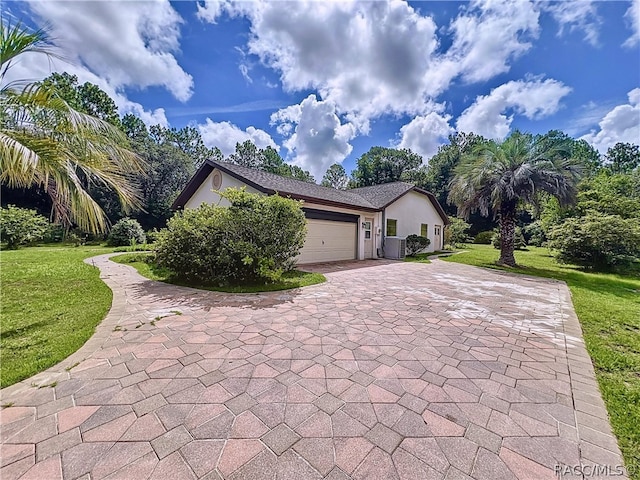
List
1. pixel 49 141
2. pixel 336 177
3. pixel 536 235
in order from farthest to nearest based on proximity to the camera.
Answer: pixel 336 177 → pixel 536 235 → pixel 49 141

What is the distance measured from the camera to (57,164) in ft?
12.6

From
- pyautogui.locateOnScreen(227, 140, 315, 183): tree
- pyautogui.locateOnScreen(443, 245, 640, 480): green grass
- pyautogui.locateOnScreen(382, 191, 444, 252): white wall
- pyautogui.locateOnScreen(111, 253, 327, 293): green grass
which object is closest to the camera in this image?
pyautogui.locateOnScreen(443, 245, 640, 480): green grass

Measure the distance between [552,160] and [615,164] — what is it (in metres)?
42.6

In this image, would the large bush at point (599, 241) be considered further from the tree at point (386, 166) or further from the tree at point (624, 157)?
the tree at point (624, 157)

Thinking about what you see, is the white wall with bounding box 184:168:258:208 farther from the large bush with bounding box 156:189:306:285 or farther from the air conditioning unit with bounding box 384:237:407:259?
the air conditioning unit with bounding box 384:237:407:259

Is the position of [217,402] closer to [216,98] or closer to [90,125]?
[90,125]

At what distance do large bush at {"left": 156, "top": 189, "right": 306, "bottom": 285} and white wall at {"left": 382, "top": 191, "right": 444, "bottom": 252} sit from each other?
918 cm

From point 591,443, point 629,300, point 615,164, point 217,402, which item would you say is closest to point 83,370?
point 217,402

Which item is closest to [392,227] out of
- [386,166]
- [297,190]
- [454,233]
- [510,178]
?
[510,178]

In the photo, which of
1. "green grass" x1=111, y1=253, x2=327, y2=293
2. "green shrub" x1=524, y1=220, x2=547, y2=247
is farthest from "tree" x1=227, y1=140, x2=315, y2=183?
"green grass" x1=111, y1=253, x2=327, y2=293

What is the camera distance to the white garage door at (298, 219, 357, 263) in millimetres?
11413

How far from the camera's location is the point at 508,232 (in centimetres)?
1225

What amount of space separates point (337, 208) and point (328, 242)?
1.66 m

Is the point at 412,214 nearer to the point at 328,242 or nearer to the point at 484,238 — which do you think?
the point at 328,242
